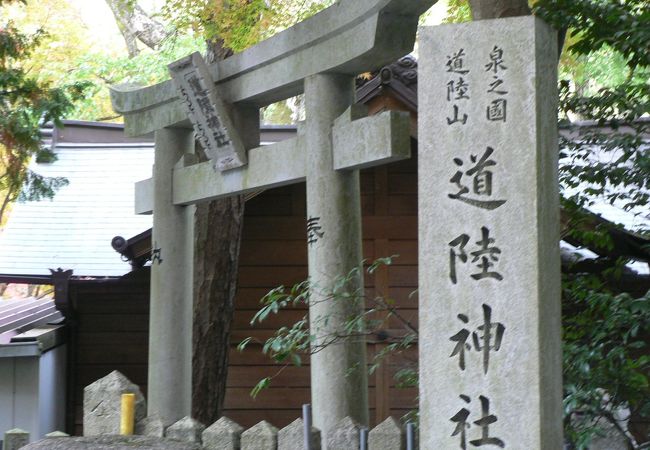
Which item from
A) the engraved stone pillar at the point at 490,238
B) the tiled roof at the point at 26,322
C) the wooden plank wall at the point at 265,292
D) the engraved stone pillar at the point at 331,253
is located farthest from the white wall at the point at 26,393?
the engraved stone pillar at the point at 490,238

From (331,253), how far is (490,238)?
1724mm

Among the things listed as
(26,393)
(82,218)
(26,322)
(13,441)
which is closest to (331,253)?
(13,441)

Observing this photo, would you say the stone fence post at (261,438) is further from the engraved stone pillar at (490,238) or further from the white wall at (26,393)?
the white wall at (26,393)

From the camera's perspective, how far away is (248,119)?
258 inches

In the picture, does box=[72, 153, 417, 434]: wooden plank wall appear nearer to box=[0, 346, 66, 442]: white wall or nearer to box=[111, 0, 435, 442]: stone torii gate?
box=[0, 346, 66, 442]: white wall

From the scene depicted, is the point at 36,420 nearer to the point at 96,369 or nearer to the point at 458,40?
the point at 96,369

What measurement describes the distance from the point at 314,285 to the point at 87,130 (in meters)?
9.21

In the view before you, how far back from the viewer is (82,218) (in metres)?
11.4

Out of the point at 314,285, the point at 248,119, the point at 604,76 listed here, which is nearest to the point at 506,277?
the point at 314,285

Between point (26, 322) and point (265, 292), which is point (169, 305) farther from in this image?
point (26, 322)

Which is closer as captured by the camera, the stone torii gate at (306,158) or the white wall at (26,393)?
the stone torii gate at (306,158)

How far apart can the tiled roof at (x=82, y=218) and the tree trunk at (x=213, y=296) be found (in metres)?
1.76

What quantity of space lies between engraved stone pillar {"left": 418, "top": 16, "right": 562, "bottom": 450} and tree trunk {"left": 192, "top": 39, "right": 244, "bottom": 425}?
16.2 ft

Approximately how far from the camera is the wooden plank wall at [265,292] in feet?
33.0
